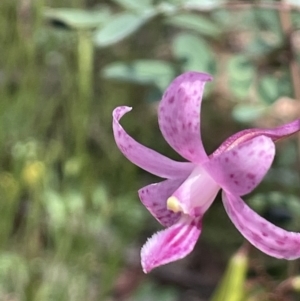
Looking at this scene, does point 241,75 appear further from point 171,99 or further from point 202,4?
point 171,99

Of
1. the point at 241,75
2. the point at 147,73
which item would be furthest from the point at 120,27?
the point at 241,75

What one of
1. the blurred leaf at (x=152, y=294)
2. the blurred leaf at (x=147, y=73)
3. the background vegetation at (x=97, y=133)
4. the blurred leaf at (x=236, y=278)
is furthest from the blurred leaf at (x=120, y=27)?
the blurred leaf at (x=152, y=294)

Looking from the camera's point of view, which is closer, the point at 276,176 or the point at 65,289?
the point at 65,289

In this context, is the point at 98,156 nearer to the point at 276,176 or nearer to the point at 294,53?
the point at 276,176

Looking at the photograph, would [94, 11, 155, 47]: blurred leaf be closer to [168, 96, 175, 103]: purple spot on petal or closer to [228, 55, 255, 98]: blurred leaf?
[228, 55, 255, 98]: blurred leaf

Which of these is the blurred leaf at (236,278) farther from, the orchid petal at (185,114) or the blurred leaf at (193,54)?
the blurred leaf at (193,54)

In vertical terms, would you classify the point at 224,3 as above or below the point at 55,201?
above

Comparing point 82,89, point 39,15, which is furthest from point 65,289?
point 39,15
